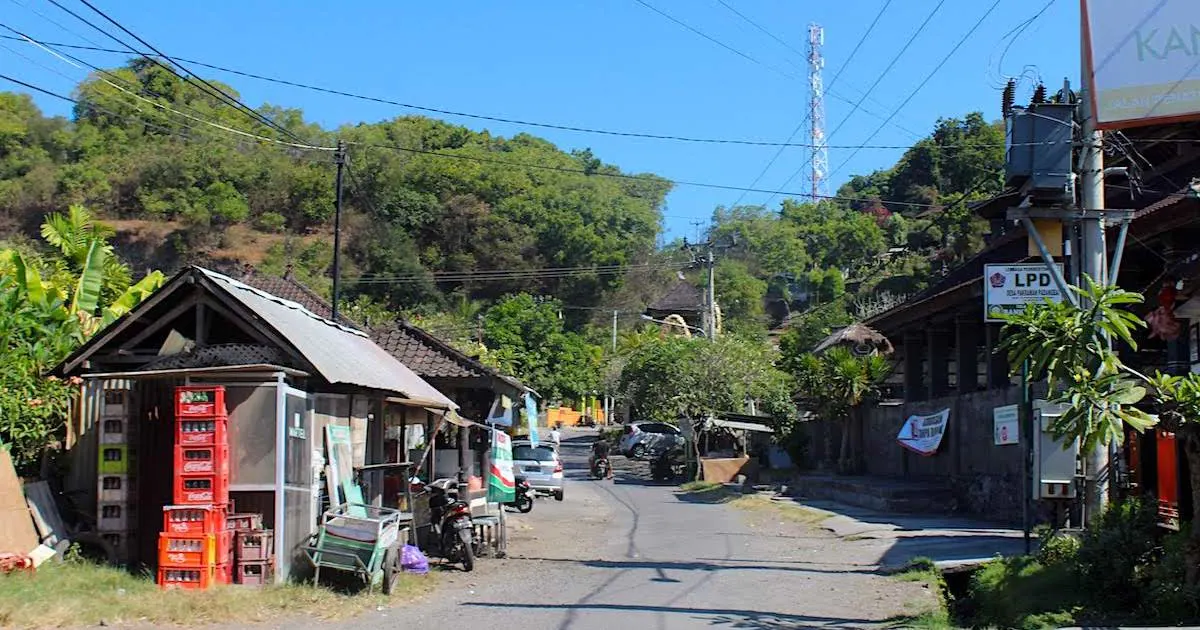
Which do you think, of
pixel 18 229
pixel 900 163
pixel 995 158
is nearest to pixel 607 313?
pixel 900 163

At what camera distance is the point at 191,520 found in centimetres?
1180

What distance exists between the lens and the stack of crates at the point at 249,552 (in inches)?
475

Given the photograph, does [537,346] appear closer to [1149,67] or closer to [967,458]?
[967,458]

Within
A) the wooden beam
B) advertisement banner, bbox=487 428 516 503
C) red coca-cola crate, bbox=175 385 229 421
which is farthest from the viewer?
advertisement banner, bbox=487 428 516 503

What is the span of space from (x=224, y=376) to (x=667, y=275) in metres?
71.8

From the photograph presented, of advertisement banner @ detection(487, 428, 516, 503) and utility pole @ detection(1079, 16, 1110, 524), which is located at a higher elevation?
utility pole @ detection(1079, 16, 1110, 524)

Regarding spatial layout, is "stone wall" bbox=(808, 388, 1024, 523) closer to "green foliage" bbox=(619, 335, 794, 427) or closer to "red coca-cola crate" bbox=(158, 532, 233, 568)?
"green foliage" bbox=(619, 335, 794, 427)

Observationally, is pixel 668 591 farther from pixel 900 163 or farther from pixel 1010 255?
pixel 900 163

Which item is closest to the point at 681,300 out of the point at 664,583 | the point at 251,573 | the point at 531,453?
the point at 531,453

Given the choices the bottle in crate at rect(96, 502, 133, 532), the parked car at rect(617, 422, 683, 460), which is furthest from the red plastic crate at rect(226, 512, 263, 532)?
the parked car at rect(617, 422, 683, 460)

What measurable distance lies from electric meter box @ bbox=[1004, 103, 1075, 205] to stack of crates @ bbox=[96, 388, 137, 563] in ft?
36.5

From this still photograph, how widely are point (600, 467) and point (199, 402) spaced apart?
32391 millimetres

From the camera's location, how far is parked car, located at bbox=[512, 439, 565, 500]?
1248 inches

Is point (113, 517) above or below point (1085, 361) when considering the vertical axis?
below
